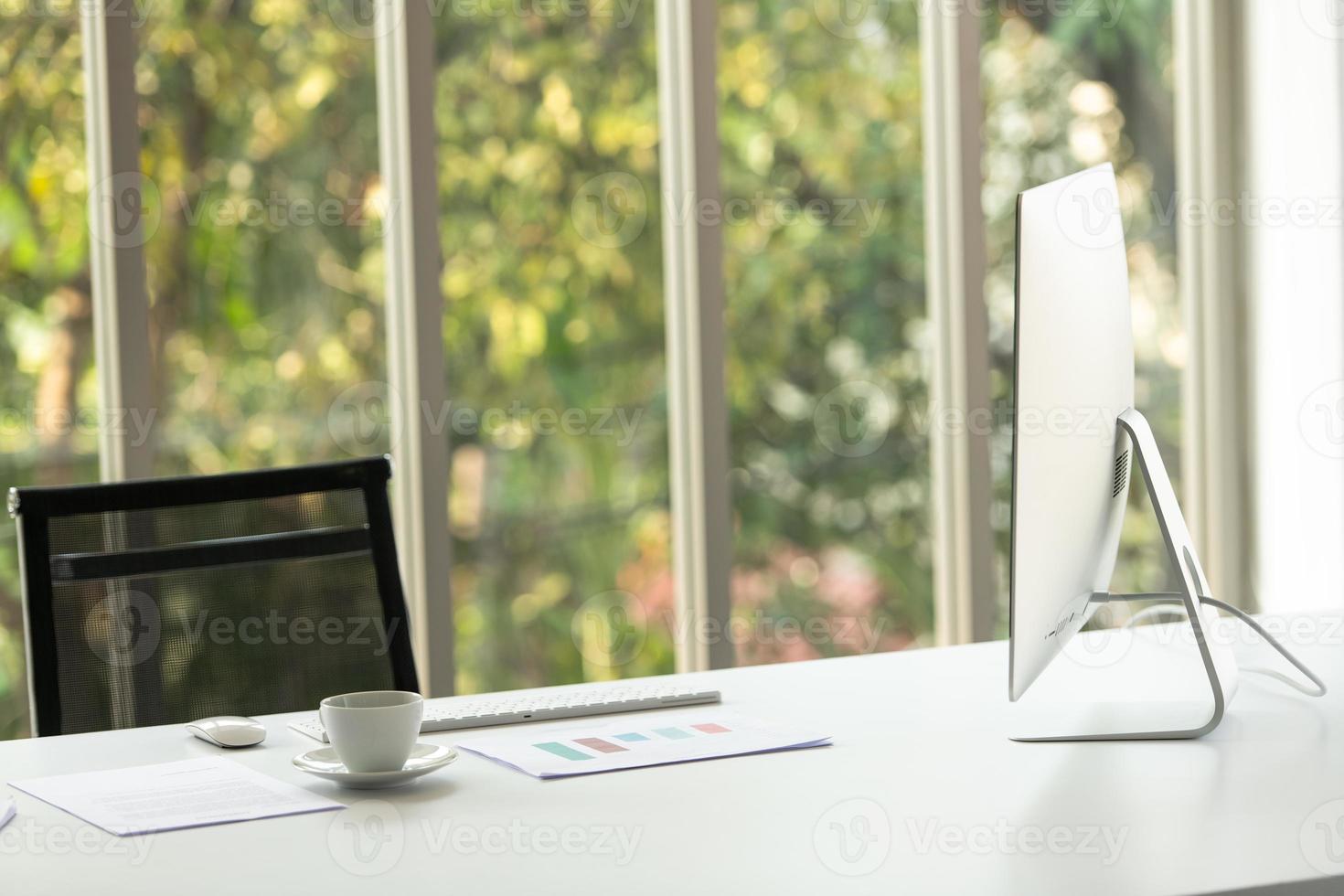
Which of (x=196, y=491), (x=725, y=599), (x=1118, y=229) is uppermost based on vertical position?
(x=1118, y=229)

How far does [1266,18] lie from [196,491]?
2.44 m

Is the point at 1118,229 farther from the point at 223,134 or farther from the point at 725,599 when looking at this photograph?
the point at 223,134

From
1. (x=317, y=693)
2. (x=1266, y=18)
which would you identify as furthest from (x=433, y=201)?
(x=1266, y=18)

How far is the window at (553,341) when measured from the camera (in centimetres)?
257

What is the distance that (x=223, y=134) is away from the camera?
2.41 meters
